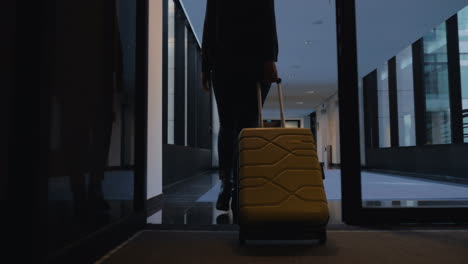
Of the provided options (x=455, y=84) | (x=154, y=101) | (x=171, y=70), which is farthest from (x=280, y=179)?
(x=455, y=84)

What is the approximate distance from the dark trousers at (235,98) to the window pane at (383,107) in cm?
703

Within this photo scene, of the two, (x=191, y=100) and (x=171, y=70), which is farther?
(x=191, y=100)

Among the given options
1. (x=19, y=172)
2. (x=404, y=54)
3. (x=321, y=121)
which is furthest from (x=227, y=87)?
(x=321, y=121)

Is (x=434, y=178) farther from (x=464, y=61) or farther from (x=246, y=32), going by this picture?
(x=246, y=32)

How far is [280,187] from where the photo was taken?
1396 millimetres

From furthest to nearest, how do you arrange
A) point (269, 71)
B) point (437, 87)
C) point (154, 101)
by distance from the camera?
point (437, 87)
point (154, 101)
point (269, 71)

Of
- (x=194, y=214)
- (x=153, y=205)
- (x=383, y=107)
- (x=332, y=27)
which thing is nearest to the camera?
(x=194, y=214)

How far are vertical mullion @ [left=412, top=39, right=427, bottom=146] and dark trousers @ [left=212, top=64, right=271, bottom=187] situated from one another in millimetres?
5408

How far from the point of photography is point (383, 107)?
8.38 metres

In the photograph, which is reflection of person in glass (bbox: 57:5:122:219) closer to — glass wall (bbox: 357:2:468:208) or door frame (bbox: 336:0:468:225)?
door frame (bbox: 336:0:468:225)

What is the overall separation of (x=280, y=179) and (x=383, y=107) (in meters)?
7.74

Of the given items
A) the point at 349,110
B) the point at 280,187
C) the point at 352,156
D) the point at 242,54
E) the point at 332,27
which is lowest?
the point at 280,187

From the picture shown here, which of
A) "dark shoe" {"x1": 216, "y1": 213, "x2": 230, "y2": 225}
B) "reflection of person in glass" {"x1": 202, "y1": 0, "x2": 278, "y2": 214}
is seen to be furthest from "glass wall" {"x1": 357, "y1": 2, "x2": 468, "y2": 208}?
"reflection of person in glass" {"x1": 202, "y1": 0, "x2": 278, "y2": 214}

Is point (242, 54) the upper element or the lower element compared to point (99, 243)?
upper
